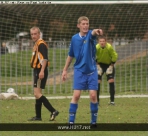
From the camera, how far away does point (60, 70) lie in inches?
916

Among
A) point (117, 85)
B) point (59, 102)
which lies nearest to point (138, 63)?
point (117, 85)

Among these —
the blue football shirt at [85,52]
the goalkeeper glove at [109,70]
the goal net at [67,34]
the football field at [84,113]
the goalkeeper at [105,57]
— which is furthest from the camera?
the goal net at [67,34]

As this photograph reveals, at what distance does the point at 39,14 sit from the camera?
22750mm

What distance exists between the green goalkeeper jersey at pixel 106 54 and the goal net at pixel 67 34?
184 inches

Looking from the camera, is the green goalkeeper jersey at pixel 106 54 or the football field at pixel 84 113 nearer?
the football field at pixel 84 113

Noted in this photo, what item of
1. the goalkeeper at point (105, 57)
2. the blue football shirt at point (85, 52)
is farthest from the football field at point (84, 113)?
the blue football shirt at point (85, 52)

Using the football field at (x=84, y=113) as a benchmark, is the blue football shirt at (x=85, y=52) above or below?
above

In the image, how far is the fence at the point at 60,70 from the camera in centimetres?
2238

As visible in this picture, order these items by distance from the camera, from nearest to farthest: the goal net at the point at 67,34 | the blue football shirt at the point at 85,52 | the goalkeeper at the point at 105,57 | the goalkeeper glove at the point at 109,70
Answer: the blue football shirt at the point at 85,52
the goalkeeper at the point at 105,57
the goalkeeper glove at the point at 109,70
the goal net at the point at 67,34

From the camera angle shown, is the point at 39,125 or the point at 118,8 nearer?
the point at 39,125

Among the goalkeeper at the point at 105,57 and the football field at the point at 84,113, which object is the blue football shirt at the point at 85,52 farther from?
the goalkeeper at the point at 105,57

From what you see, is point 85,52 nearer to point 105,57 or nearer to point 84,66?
point 84,66
